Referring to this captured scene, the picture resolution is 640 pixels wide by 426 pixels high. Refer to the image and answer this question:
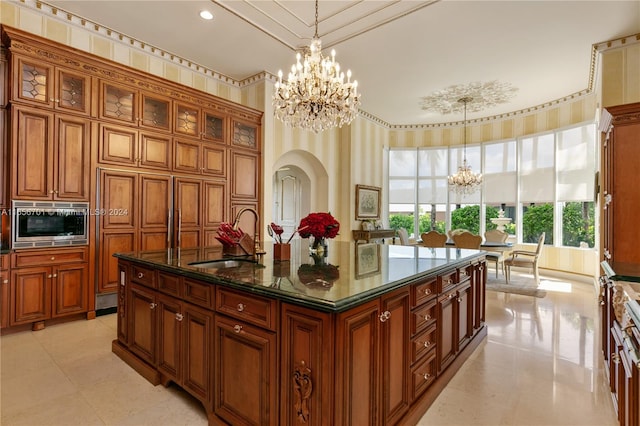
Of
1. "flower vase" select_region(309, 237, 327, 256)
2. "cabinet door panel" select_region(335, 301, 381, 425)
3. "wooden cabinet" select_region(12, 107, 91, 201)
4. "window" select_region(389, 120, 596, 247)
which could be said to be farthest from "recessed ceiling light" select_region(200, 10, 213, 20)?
"window" select_region(389, 120, 596, 247)

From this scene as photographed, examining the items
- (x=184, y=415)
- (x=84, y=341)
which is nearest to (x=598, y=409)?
(x=184, y=415)

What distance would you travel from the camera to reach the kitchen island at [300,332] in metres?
1.35

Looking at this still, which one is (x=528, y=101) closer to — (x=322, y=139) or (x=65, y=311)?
(x=322, y=139)

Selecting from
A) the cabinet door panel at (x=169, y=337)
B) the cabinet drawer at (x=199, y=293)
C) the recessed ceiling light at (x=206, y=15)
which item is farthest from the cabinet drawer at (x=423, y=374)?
the recessed ceiling light at (x=206, y=15)

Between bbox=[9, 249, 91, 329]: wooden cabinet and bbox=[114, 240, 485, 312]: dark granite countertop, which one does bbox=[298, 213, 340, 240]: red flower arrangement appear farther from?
bbox=[9, 249, 91, 329]: wooden cabinet

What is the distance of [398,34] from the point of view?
4.19 m

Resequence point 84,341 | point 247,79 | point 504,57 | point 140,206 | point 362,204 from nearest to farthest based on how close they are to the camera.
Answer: point 84,341 < point 140,206 < point 504,57 < point 247,79 < point 362,204

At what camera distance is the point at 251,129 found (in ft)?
17.7

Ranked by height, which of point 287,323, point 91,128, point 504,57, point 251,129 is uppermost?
point 504,57

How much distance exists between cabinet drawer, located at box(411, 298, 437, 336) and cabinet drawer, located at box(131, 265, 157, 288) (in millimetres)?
1765

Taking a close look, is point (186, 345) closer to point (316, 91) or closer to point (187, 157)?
→ point (316, 91)

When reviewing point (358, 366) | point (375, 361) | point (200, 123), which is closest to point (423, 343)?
point (375, 361)

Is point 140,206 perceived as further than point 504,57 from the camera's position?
No

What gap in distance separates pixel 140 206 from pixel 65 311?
1424mm
